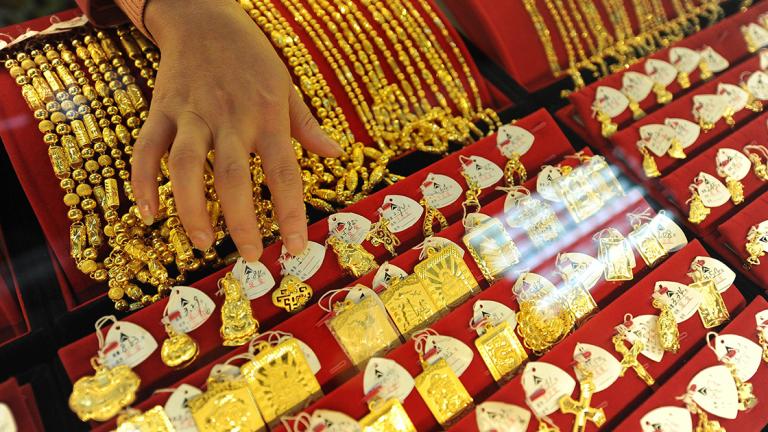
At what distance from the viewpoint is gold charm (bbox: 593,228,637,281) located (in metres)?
→ 0.96

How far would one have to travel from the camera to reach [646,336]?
892mm

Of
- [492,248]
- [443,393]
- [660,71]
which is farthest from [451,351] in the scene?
[660,71]

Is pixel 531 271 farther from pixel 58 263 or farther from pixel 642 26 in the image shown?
pixel 642 26

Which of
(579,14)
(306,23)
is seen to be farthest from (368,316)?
(579,14)

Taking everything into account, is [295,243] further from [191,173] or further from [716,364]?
[716,364]

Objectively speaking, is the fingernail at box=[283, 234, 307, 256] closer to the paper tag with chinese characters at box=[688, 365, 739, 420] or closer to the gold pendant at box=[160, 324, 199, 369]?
the gold pendant at box=[160, 324, 199, 369]

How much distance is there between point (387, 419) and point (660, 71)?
1180 mm

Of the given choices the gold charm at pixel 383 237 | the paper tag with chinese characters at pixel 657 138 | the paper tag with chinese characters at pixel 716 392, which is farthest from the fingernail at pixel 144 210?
the paper tag with chinese characters at pixel 657 138

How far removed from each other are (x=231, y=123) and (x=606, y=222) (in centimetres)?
75

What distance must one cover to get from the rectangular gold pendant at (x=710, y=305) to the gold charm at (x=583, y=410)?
1.02ft

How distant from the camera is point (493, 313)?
860 mm

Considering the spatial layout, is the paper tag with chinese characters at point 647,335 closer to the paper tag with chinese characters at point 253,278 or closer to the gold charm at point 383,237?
the gold charm at point 383,237

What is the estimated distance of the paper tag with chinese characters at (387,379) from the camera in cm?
75

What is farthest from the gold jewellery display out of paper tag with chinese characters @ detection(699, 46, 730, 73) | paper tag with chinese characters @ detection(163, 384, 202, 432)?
paper tag with chinese characters @ detection(699, 46, 730, 73)
